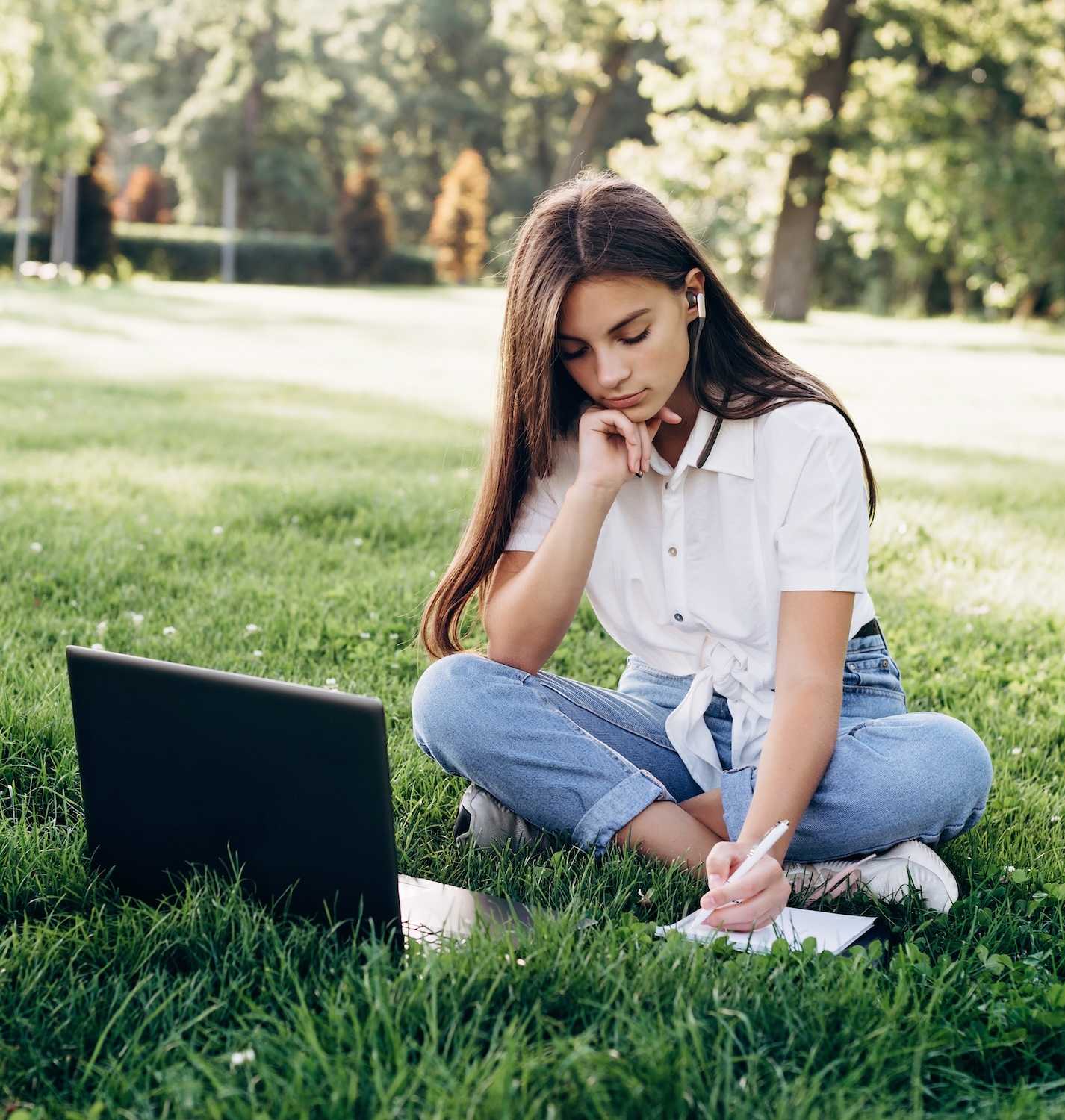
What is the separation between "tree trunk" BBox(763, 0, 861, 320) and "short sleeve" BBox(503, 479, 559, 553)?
19176 mm

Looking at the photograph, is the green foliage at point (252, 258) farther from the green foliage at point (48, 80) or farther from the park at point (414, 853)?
the park at point (414, 853)

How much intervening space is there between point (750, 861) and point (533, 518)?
942 mm

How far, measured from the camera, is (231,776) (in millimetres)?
1796

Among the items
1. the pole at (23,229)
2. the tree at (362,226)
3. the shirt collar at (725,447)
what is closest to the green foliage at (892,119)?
the pole at (23,229)

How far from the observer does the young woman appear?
222 cm

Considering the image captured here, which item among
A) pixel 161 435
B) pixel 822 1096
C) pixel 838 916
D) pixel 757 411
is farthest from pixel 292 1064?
pixel 161 435

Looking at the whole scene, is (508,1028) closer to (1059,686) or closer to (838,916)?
(838,916)

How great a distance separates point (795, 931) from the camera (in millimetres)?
1935

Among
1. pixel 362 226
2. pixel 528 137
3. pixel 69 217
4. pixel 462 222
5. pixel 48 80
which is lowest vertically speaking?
pixel 69 217

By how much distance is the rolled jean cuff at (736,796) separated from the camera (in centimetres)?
228

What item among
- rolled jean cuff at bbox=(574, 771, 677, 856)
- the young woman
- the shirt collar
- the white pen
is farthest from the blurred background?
the white pen

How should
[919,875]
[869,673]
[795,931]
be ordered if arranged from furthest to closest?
[869,673] < [919,875] < [795,931]

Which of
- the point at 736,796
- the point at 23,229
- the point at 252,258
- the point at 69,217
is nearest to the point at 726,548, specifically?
the point at 736,796

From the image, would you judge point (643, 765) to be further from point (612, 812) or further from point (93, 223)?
point (93, 223)
